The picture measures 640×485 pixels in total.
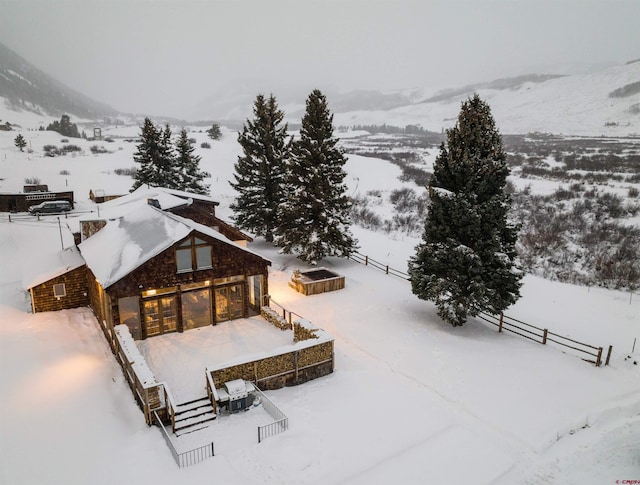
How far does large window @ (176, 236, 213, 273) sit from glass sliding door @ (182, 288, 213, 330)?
115 centimetres

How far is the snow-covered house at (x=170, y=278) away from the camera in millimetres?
16031

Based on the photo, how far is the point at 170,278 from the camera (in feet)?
54.6

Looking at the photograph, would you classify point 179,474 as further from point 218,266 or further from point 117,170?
point 117,170

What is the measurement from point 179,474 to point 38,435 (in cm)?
424

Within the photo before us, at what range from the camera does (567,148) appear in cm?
8456

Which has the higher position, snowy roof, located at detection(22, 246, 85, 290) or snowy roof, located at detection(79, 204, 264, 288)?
snowy roof, located at detection(79, 204, 264, 288)

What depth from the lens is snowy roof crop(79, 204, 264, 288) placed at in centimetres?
1609

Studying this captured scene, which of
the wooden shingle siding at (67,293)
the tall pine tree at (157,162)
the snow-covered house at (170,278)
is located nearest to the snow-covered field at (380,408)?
the wooden shingle siding at (67,293)

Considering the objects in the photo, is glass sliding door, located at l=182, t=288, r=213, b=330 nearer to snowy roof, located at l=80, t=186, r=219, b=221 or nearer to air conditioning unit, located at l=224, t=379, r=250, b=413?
air conditioning unit, located at l=224, t=379, r=250, b=413

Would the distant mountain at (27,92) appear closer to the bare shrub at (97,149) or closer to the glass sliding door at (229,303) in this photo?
the bare shrub at (97,149)

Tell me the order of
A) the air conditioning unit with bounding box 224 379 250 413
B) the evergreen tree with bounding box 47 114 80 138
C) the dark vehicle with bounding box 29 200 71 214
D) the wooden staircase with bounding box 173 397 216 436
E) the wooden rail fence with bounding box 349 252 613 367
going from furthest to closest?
the evergreen tree with bounding box 47 114 80 138
the dark vehicle with bounding box 29 200 71 214
the wooden rail fence with bounding box 349 252 613 367
the air conditioning unit with bounding box 224 379 250 413
the wooden staircase with bounding box 173 397 216 436

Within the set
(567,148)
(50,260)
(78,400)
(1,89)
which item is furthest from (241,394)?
(1,89)

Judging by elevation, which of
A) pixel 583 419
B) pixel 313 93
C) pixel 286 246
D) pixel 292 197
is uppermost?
pixel 313 93

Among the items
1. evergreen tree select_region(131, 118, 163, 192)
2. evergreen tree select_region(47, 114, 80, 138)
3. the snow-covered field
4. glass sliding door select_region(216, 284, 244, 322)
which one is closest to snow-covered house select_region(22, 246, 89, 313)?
the snow-covered field
